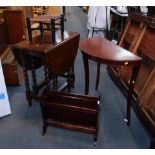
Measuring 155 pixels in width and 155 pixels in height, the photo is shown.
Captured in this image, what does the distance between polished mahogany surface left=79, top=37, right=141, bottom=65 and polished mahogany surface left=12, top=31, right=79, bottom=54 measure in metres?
0.24

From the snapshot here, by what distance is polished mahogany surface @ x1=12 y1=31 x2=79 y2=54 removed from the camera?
1.74 metres

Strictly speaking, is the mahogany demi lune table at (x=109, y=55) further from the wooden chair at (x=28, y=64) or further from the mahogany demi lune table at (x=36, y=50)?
the wooden chair at (x=28, y=64)

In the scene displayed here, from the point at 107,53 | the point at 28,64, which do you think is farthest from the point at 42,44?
the point at 107,53

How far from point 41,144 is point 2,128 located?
19.1 inches

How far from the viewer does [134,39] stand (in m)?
2.31

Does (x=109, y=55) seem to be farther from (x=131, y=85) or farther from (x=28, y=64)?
(x=28, y=64)

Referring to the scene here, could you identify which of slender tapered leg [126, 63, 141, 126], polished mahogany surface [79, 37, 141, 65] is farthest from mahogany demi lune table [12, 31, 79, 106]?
slender tapered leg [126, 63, 141, 126]

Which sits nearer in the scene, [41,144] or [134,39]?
[41,144]

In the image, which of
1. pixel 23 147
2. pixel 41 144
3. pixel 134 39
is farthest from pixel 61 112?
pixel 134 39

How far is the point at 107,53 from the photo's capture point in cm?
170

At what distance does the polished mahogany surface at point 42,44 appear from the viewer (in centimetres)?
174

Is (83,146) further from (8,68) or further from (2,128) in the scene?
(8,68)

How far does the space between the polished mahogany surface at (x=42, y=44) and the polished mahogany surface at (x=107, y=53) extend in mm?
243

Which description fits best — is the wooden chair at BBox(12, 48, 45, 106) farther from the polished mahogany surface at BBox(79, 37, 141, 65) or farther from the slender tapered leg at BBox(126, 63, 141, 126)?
the slender tapered leg at BBox(126, 63, 141, 126)
